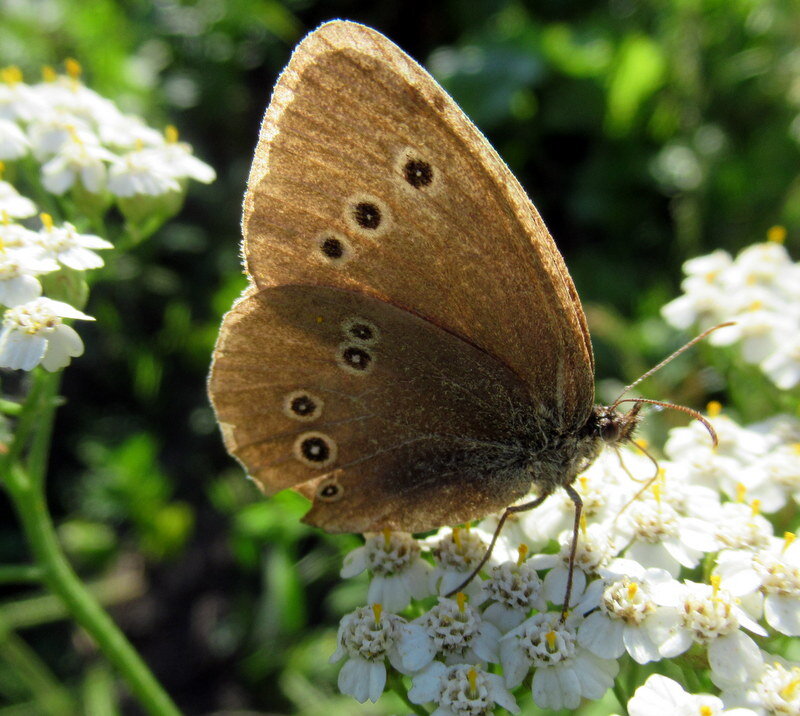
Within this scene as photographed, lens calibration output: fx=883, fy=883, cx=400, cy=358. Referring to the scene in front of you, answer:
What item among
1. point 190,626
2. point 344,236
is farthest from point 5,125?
point 190,626

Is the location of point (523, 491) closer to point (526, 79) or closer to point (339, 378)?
point (339, 378)

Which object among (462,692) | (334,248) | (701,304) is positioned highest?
(701,304)

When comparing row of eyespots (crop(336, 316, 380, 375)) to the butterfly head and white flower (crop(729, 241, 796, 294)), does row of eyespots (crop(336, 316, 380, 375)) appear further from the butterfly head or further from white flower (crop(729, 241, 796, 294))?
white flower (crop(729, 241, 796, 294))

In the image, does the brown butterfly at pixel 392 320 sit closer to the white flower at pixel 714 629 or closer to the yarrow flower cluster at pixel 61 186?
Result: the white flower at pixel 714 629

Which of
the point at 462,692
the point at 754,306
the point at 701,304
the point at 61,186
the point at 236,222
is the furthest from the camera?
the point at 236,222

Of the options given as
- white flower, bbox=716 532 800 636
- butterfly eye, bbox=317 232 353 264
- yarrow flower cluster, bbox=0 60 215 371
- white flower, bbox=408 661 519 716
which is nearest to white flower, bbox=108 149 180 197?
yarrow flower cluster, bbox=0 60 215 371

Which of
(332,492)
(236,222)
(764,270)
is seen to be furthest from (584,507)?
(236,222)

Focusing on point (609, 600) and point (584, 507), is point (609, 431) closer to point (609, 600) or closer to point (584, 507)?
point (584, 507)
